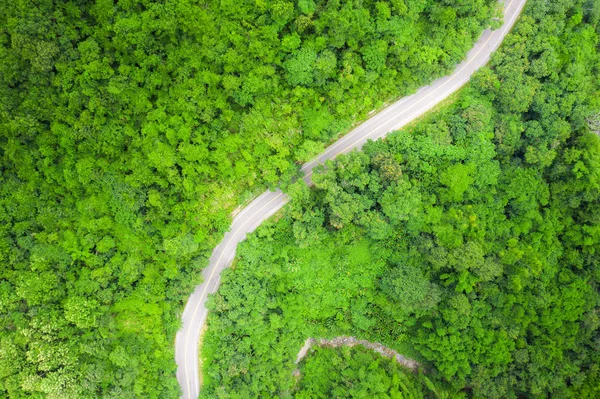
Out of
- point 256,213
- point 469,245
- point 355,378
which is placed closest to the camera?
point 469,245

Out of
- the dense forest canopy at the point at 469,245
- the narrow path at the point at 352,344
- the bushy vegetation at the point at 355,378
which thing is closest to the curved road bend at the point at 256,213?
the dense forest canopy at the point at 469,245

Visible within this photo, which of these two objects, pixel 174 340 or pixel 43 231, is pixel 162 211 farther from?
pixel 174 340

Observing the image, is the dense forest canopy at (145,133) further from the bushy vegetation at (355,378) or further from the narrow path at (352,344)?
the narrow path at (352,344)

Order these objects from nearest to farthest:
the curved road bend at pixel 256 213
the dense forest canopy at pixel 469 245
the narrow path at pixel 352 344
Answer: the dense forest canopy at pixel 469 245 < the curved road bend at pixel 256 213 < the narrow path at pixel 352 344

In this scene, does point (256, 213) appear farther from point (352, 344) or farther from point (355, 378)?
point (355, 378)

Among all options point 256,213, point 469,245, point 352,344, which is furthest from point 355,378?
point 256,213

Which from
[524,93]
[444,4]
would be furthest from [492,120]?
[444,4]
